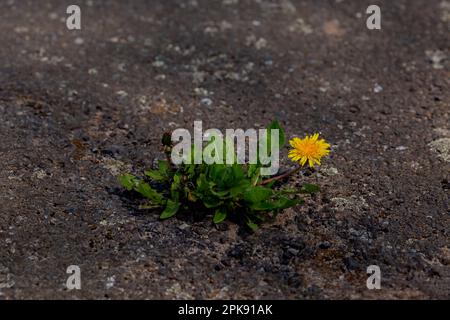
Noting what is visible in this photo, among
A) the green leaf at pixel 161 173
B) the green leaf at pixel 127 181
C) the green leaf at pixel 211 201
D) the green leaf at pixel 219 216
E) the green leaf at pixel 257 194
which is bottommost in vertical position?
the green leaf at pixel 219 216

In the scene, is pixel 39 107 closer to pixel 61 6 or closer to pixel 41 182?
pixel 41 182

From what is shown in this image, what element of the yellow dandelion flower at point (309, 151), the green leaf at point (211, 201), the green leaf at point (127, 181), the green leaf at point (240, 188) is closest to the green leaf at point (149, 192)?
the green leaf at point (127, 181)

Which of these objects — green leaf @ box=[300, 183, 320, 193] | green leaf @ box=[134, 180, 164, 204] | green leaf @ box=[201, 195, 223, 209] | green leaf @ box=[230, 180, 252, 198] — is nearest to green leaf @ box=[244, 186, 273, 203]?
green leaf @ box=[230, 180, 252, 198]

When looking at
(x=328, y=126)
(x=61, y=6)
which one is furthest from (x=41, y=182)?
(x=61, y=6)

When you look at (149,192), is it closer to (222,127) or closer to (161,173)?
(161,173)

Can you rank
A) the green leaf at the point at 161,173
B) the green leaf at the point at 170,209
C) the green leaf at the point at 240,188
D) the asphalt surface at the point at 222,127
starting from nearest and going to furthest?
the asphalt surface at the point at 222,127 < the green leaf at the point at 240,188 < the green leaf at the point at 170,209 < the green leaf at the point at 161,173

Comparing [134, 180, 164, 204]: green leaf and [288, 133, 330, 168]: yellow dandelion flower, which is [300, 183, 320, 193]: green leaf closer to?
[288, 133, 330, 168]: yellow dandelion flower

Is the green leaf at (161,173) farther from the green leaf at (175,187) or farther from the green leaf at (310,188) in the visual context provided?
the green leaf at (310,188)
